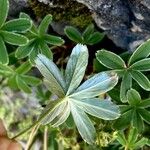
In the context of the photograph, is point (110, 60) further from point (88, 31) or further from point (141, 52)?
point (88, 31)

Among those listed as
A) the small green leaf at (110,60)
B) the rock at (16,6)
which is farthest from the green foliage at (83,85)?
the rock at (16,6)

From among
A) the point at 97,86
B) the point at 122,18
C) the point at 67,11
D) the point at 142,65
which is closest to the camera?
the point at 97,86

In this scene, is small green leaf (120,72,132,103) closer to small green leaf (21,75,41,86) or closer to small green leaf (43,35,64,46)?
small green leaf (43,35,64,46)

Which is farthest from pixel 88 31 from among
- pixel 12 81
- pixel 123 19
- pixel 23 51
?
pixel 12 81

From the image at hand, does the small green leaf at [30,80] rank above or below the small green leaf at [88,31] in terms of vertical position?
below

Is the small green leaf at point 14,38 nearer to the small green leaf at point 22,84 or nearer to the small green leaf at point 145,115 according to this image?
the small green leaf at point 22,84
